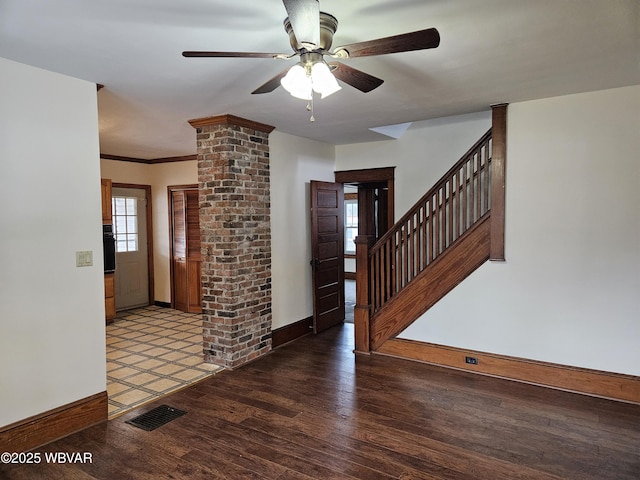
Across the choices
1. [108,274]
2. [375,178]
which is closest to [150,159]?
[108,274]

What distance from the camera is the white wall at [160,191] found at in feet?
22.4

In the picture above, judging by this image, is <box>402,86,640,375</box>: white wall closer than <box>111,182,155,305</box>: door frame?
Yes

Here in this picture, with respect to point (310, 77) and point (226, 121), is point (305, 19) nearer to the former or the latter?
point (310, 77)

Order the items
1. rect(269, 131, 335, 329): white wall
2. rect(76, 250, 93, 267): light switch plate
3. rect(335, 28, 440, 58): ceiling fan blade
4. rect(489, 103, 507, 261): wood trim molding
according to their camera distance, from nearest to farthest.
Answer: rect(335, 28, 440, 58): ceiling fan blade
rect(76, 250, 93, 267): light switch plate
rect(489, 103, 507, 261): wood trim molding
rect(269, 131, 335, 329): white wall

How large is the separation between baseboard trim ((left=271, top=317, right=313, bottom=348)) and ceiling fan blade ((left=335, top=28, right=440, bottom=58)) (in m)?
3.58

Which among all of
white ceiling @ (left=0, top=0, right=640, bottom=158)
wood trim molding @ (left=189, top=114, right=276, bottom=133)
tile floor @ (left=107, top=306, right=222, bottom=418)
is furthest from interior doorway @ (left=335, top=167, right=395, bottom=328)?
tile floor @ (left=107, top=306, right=222, bottom=418)

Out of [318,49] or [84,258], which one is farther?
[84,258]

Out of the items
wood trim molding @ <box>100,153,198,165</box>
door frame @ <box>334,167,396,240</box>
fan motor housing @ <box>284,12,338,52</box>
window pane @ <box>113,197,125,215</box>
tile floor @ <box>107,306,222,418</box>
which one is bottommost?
tile floor @ <box>107,306,222,418</box>

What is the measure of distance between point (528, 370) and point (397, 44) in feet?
10.7

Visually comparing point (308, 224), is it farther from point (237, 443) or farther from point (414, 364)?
point (237, 443)

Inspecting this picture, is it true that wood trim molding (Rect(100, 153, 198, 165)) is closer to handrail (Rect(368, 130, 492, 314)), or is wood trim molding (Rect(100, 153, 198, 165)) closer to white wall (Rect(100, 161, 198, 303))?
white wall (Rect(100, 161, 198, 303))

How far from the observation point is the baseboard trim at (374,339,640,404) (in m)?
3.44

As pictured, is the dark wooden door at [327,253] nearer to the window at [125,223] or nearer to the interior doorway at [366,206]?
the interior doorway at [366,206]

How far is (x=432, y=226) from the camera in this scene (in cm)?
439
